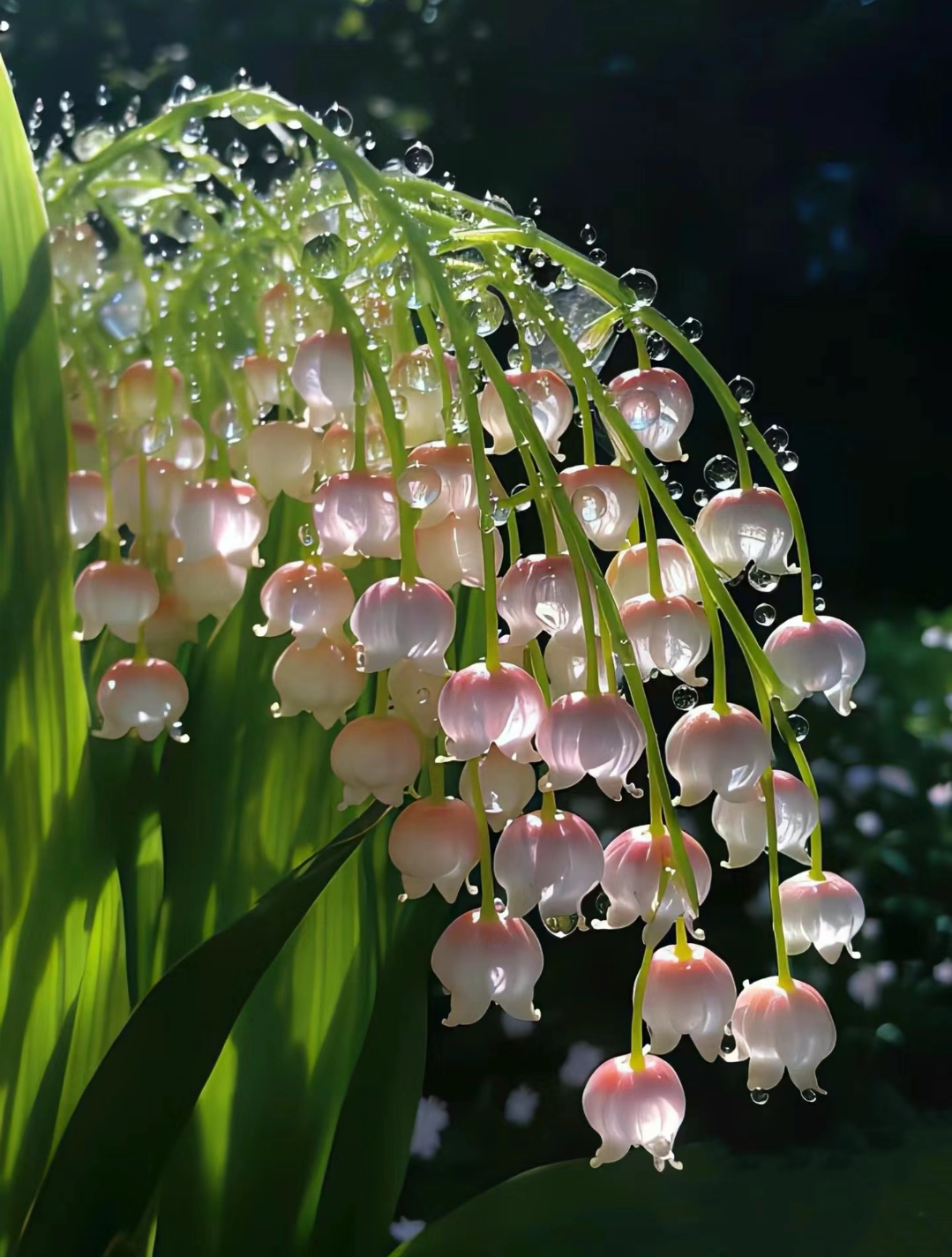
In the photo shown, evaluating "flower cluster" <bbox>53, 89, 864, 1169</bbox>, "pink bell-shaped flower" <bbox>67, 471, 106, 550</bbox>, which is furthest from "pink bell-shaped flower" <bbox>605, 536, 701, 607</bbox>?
"pink bell-shaped flower" <bbox>67, 471, 106, 550</bbox>

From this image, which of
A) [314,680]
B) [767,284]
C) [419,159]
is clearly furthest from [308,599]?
[767,284]

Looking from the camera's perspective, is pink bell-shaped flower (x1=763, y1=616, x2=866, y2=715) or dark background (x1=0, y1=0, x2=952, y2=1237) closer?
pink bell-shaped flower (x1=763, y1=616, x2=866, y2=715)

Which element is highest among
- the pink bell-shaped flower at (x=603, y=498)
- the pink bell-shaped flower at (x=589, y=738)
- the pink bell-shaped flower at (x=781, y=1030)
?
the pink bell-shaped flower at (x=603, y=498)

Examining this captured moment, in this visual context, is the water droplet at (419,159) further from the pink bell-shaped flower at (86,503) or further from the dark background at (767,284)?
the dark background at (767,284)

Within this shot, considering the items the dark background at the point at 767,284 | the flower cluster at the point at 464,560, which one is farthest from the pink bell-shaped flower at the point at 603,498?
the dark background at the point at 767,284

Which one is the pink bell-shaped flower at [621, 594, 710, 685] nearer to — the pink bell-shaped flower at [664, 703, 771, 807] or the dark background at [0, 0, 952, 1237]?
the pink bell-shaped flower at [664, 703, 771, 807]

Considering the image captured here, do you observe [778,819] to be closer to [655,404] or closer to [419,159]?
[655,404]
